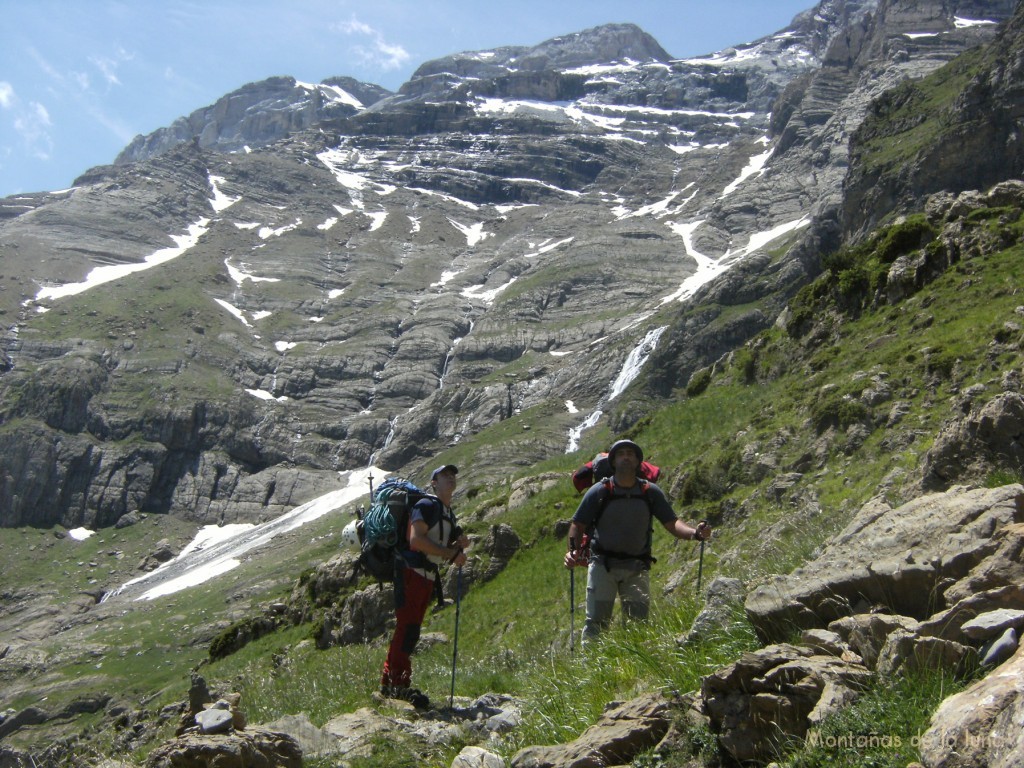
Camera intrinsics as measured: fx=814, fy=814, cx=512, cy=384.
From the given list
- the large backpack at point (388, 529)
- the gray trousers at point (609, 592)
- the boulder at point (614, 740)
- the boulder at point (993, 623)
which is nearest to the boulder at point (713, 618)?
the boulder at point (614, 740)

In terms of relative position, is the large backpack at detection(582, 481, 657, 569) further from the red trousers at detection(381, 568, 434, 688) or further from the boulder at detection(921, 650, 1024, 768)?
the boulder at detection(921, 650, 1024, 768)

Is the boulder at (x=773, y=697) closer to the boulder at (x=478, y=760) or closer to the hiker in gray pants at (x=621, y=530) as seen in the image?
the boulder at (x=478, y=760)

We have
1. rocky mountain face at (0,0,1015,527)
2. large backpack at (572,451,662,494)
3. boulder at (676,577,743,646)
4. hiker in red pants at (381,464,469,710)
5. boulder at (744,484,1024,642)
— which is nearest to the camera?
boulder at (744,484,1024,642)

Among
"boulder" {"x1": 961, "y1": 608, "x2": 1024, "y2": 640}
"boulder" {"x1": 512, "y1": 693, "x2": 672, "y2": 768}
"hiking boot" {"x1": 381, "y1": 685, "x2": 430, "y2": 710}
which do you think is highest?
"boulder" {"x1": 961, "y1": 608, "x2": 1024, "y2": 640}

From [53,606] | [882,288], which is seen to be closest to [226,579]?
[53,606]

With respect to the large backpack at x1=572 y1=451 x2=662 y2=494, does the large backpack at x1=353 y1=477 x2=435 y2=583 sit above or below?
below

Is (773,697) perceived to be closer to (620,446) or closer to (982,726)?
(982,726)

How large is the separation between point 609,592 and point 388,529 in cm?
278

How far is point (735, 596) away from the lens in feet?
22.2

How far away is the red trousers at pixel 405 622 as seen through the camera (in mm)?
9875

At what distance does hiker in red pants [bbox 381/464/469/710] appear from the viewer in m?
9.66

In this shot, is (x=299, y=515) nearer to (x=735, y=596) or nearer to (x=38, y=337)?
(x=38, y=337)

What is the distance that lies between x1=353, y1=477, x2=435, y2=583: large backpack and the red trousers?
0.86ft

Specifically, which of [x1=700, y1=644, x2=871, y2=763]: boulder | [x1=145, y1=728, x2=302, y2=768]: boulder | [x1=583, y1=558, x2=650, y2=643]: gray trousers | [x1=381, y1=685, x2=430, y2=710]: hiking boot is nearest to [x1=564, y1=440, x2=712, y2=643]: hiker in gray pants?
[x1=583, y1=558, x2=650, y2=643]: gray trousers
